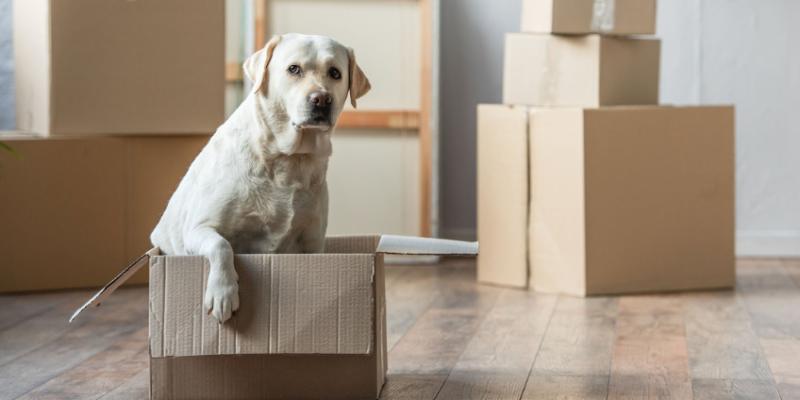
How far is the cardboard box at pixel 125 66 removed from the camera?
278cm

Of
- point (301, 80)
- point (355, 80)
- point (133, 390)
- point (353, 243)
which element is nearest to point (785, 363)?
point (353, 243)

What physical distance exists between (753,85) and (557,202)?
1.32 metres

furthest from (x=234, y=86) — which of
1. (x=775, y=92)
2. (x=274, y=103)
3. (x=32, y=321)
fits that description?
(x=775, y=92)

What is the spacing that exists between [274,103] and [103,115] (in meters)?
1.32

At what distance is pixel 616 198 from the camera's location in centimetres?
286

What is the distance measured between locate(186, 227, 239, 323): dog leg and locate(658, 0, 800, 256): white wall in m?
2.61

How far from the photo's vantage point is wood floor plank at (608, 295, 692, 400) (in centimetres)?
183

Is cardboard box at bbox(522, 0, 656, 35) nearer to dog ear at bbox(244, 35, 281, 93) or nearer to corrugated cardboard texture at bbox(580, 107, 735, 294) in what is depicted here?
corrugated cardboard texture at bbox(580, 107, 735, 294)

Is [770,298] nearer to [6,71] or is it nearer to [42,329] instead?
[42,329]

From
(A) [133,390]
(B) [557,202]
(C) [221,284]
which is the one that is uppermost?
(B) [557,202]

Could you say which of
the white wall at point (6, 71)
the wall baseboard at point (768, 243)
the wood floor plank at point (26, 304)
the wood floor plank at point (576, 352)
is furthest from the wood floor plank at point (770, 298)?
the white wall at point (6, 71)

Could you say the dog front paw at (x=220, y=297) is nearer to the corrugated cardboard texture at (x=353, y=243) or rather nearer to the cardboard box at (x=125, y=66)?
the corrugated cardboard texture at (x=353, y=243)

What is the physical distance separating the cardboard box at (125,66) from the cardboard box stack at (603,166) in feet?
3.55

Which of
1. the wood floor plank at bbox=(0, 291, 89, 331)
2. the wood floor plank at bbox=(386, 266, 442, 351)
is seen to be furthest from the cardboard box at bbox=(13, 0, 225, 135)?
the wood floor plank at bbox=(386, 266, 442, 351)
